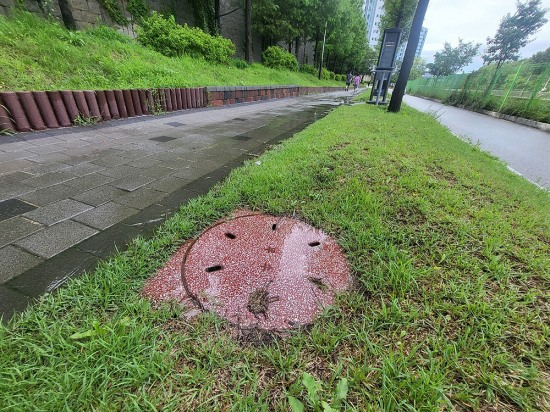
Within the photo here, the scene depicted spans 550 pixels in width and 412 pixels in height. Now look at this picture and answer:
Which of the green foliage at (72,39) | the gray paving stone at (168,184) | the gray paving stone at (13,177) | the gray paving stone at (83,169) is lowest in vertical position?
the gray paving stone at (168,184)

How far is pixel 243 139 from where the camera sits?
4.65m

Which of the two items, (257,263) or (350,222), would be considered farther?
(350,222)

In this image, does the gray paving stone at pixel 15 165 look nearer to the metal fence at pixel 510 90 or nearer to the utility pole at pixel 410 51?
the utility pole at pixel 410 51

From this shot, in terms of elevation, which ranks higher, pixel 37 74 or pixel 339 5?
pixel 339 5

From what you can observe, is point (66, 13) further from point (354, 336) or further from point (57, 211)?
point (354, 336)

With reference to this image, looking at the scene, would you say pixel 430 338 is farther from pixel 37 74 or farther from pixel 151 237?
pixel 37 74

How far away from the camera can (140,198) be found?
237 centimetres

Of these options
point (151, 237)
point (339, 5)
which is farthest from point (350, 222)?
point (339, 5)

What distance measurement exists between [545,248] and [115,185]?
3.59 m

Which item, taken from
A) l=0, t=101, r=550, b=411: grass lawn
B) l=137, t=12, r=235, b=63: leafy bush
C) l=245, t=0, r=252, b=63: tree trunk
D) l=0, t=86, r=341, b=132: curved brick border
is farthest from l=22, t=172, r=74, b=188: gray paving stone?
l=245, t=0, r=252, b=63: tree trunk

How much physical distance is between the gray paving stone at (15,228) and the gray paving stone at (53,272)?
40cm

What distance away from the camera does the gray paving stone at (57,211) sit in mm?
1932

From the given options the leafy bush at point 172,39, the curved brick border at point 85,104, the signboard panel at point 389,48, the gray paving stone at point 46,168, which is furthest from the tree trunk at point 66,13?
the signboard panel at point 389,48

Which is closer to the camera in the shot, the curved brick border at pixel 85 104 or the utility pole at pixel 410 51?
the curved brick border at pixel 85 104
